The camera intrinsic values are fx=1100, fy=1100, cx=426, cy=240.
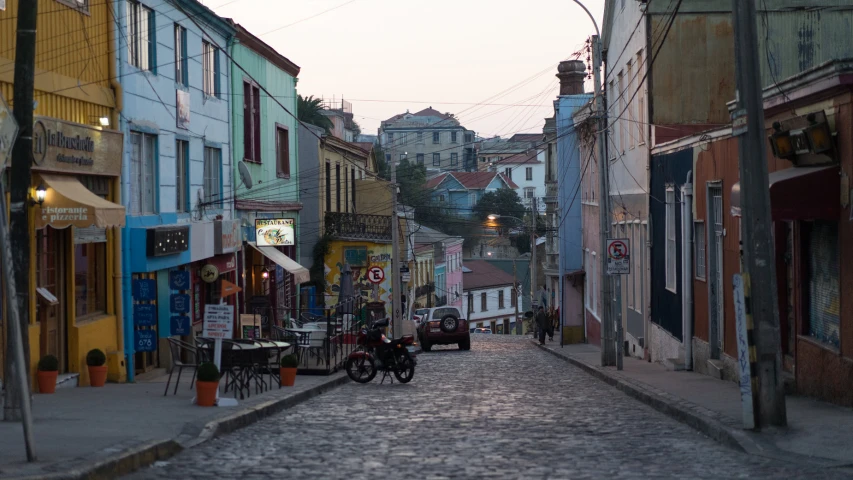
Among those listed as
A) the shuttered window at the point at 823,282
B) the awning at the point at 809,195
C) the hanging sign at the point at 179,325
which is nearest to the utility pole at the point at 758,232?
the awning at the point at 809,195

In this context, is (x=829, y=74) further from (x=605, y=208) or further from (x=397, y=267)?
(x=397, y=267)

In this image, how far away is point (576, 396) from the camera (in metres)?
18.0

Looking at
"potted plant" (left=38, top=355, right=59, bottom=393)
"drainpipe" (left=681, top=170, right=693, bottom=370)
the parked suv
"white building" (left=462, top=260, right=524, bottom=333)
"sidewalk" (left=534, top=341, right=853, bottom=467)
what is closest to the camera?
"sidewalk" (left=534, top=341, right=853, bottom=467)

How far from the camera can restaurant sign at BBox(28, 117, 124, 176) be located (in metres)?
15.6

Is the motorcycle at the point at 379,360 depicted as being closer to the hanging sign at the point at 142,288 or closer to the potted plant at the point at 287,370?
the potted plant at the point at 287,370

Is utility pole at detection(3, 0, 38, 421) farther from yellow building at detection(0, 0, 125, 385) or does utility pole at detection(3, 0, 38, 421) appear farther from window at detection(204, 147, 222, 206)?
window at detection(204, 147, 222, 206)

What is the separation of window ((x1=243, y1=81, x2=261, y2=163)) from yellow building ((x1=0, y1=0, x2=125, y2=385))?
1055 cm

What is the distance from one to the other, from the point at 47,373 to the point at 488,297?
75.6 meters

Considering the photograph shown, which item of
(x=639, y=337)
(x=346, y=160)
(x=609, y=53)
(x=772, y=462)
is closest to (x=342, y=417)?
(x=772, y=462)

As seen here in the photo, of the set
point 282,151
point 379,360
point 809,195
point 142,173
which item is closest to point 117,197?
point 142,173

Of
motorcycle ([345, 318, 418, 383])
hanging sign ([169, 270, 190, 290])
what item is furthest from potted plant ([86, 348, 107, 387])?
motorcycle ([345, 318, 418, 383])

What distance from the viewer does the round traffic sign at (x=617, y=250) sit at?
22.5 metres

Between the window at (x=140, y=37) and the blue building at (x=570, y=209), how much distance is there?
26.0 metres

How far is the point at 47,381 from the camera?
15.4m
